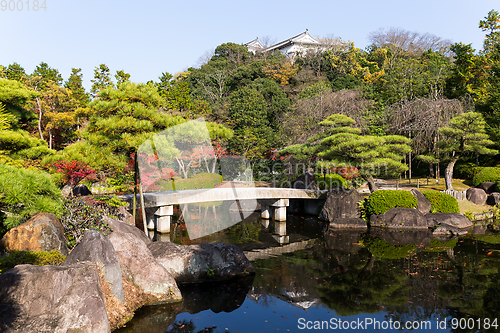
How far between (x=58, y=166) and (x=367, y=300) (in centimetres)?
967

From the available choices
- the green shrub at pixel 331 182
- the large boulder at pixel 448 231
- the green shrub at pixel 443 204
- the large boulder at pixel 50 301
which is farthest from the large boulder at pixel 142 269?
the green shrub at pixel 443 204

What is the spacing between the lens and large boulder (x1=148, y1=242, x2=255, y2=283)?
27.5 ft

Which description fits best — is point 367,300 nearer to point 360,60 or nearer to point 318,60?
point 318,60

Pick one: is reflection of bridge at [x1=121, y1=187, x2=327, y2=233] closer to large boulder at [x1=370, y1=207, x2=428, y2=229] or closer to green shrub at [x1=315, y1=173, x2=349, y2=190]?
green shrub at [x1=315, y1=173, x2=349, y2=190]

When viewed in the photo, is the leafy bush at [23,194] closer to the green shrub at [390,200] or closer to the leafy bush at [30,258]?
the leafy bush at [30,258]

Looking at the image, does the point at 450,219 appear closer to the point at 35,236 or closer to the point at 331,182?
the point at 331,182

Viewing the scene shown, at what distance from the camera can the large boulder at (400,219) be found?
14891mm

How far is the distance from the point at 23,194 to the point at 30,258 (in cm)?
158

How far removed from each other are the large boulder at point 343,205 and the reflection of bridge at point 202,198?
1637mm

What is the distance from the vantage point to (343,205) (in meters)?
16.2

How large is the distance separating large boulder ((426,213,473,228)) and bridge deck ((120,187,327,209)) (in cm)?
545

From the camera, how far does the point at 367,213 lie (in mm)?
16062

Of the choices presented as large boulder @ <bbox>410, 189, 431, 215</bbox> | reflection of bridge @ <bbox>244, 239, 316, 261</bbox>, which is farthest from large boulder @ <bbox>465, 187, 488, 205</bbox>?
reflection of bridge @ <bbox>244, 239, 316, 261</bbox>

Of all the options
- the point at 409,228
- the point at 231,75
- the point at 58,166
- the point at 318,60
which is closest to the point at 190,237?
the point at 58,166
